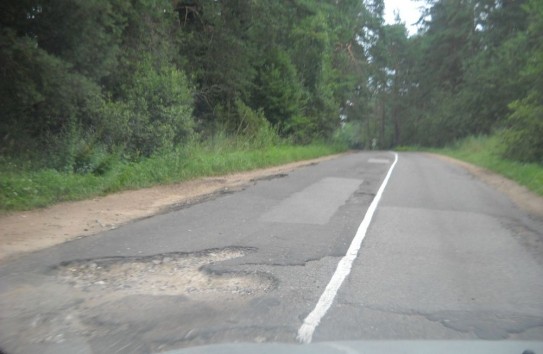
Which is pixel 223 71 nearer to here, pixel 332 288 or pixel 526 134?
pixel 526 134

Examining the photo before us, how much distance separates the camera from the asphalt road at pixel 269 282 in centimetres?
488

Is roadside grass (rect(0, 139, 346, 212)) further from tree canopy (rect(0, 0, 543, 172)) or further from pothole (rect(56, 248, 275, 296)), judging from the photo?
pothole (rect(56, 248, 275, 296))

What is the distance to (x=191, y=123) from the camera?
63.5ft

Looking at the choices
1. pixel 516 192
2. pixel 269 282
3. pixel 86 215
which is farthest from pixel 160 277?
pixel 516 192

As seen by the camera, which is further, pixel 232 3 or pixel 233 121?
pixel 233 121

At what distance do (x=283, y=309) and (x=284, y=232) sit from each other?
12.3 feet

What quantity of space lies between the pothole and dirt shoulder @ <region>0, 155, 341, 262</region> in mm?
1404

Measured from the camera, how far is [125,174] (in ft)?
47.7

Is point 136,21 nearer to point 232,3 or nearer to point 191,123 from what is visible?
point 191,123

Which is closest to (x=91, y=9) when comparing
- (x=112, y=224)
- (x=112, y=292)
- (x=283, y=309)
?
(x=112, y=224)

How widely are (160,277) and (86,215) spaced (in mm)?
4531

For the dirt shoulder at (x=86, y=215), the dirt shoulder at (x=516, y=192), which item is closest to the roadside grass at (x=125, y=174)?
the dirt shoulder at (x=86, y=215)

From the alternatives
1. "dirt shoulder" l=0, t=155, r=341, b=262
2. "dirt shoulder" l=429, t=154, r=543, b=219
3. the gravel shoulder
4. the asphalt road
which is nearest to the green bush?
"dirt shoulder" l=429, t=154, r=543, b=219

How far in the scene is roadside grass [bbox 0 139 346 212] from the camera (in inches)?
444
